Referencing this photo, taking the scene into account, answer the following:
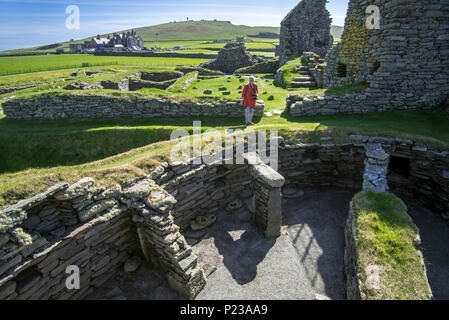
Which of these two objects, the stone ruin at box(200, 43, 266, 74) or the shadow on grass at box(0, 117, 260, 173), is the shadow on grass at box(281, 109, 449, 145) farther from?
the stone ruin at box(200, 43, 266, 74)

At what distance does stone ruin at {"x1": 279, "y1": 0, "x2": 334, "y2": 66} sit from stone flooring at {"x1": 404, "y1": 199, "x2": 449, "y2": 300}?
21728 millimetres

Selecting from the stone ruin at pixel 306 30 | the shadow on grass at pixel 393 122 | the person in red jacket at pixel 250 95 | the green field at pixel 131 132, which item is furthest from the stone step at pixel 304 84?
the person in red jacket at pixel 250 95

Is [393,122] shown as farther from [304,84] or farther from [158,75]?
[158,75]

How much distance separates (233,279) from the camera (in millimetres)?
8188

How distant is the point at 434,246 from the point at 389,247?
338cm

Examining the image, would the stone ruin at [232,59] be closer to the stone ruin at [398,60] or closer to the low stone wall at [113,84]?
the low stone wall at [113,84]

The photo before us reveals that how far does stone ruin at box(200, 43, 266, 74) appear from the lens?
34750 mm

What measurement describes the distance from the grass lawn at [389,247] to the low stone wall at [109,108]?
749 cm

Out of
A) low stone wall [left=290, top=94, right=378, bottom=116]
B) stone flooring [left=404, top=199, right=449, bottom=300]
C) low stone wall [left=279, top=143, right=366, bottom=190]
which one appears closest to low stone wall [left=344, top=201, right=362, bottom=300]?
stone flooring [left=404, top=199, right=449, bottom=300]

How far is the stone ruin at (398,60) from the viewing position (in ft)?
39.0

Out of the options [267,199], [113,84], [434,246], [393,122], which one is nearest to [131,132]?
[267,199]
